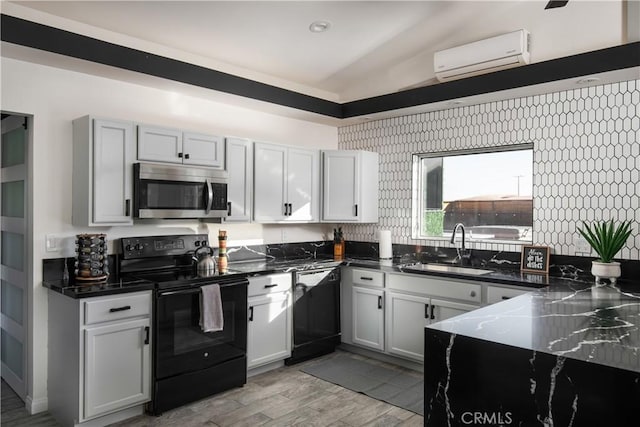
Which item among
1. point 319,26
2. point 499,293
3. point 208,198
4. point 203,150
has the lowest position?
point 499,293

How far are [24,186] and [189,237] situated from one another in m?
1.27

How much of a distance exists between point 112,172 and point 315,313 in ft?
7.16

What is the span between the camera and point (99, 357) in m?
2.88

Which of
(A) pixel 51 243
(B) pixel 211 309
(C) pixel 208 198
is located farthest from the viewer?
(C) pixel 208 198

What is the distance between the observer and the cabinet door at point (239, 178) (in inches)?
157

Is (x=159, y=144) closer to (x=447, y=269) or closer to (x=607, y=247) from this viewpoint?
(x=447, y=269)

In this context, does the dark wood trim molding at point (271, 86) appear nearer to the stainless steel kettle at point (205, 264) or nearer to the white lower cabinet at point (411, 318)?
the stainless steel kettle at point (205, 264)

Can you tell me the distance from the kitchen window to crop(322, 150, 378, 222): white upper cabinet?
556 millimetres

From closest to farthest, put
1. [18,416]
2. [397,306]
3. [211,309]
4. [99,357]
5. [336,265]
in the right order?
1. [99,357]
2. [18,416]
3. [211,309]
4. [397,306]
5. [336,265]

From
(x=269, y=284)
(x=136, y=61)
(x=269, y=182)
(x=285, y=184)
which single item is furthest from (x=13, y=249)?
(x=285, y=184)

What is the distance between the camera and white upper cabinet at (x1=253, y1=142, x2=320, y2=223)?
422 centimetres

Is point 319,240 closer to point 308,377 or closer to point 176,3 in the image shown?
point 308,377

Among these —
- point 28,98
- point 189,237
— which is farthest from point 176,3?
point 189,237

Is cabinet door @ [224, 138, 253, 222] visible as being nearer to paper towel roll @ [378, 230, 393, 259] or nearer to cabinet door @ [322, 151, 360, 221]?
cabinet door @ [322, 151, 360, 221]
